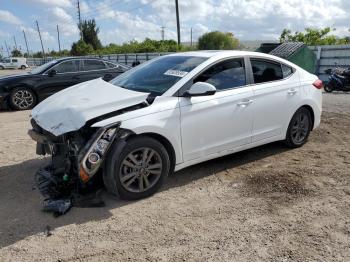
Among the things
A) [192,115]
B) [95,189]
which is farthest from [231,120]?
[95,189]

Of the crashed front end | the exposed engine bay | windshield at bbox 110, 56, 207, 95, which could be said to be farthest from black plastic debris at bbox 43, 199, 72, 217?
windshield at bbox 110, 56, 207, 95

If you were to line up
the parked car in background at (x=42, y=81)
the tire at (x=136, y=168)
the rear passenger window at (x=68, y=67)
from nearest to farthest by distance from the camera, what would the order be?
1. the tire at (x=136, y=168)
2. the parked car in background at (x=42, y=81)
3. the rear passenger window at (x=68, y=67)

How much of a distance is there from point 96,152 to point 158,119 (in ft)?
2.60

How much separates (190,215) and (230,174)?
1300 mm

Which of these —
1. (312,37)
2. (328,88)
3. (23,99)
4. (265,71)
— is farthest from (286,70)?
(312,37)

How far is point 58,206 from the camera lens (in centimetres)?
393

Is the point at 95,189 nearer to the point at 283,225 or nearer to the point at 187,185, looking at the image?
the point at 187,185

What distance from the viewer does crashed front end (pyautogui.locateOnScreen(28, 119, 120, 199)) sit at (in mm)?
3826

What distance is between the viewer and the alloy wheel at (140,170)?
4.05m

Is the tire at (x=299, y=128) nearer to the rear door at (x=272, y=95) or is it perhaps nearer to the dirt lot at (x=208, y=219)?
the rear door at (x=272, y=95)

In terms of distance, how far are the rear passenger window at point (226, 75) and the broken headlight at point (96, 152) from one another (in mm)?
1369

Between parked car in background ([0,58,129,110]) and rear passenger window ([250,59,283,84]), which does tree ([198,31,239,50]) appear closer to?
parked car in background ([0,58,129,110])

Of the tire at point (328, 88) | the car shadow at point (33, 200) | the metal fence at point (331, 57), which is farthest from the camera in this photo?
the metal fence at point (331, 57)

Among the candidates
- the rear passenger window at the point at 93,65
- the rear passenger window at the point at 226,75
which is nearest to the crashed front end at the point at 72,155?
the rear passenger window at the point at 226,75
